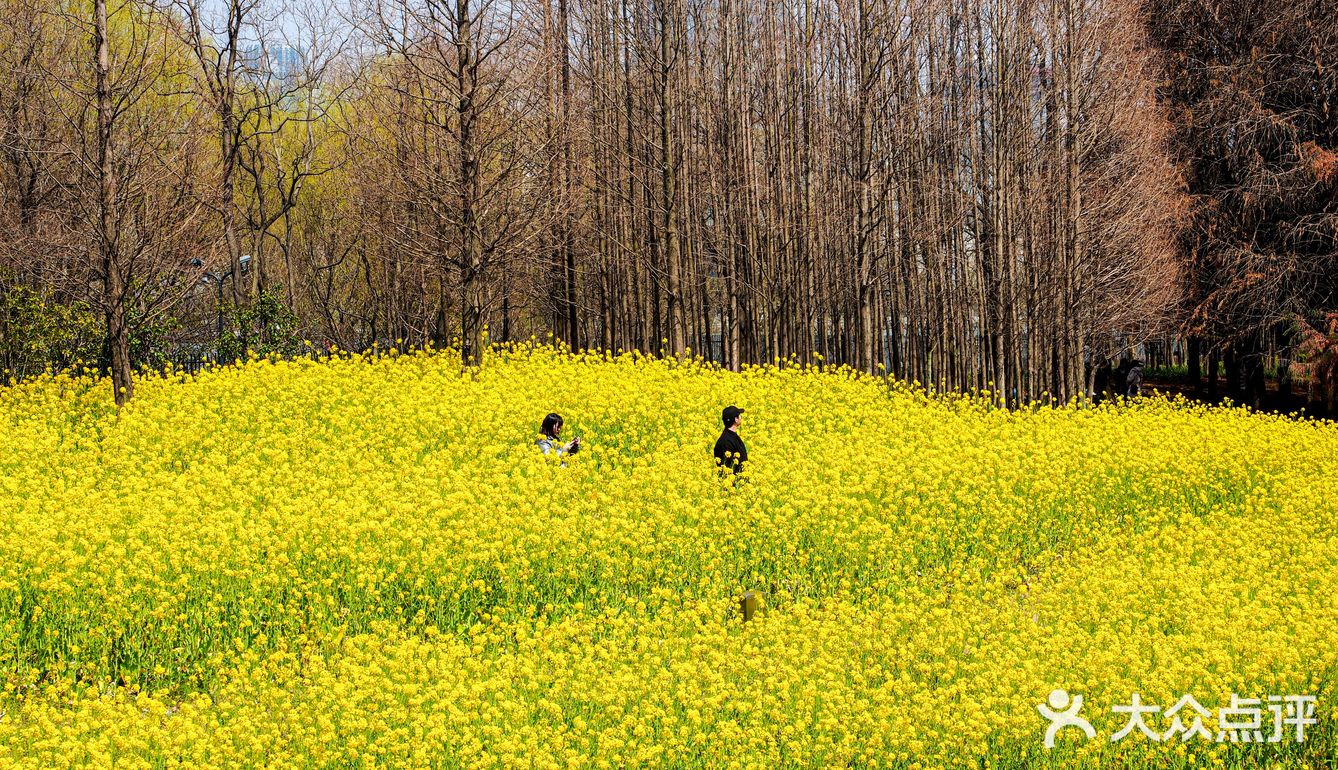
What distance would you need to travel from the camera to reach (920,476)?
13.4m

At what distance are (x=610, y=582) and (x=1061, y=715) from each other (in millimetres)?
4214

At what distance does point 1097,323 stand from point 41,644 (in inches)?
884

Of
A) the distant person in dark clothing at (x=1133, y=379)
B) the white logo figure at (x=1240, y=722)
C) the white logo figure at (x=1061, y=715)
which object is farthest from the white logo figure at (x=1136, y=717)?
the distant person in dark clothing at (x=1133, y=379)

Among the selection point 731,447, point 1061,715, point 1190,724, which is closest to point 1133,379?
point 731,447

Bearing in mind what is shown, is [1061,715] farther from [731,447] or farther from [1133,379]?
[1133,379]

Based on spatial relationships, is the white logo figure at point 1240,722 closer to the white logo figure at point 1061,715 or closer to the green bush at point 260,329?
the white logo figure at point 1061,715

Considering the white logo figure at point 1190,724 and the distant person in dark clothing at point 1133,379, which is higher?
the distant person in dark clothing at point 1133,379

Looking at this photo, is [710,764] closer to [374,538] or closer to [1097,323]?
[374,538]

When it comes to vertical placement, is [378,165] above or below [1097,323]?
above

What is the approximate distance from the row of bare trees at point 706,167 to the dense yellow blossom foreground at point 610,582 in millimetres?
4520

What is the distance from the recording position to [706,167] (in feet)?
88.7

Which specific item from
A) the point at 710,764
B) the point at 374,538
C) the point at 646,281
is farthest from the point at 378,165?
the point at 710,764

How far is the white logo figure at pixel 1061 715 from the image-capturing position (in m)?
6.99

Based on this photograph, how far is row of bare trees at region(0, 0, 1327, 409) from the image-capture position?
63.7 feet
